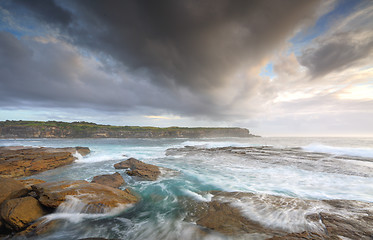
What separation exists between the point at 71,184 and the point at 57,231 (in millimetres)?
2176

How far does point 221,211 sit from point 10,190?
740 cm

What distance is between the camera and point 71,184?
6.10 metres

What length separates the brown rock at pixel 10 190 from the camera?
16.0 feet

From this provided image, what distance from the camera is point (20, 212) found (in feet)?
14.0

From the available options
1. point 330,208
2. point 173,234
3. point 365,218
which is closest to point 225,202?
point 173,234

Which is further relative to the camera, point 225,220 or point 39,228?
point 225,220

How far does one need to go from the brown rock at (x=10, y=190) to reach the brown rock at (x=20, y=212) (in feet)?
2.22

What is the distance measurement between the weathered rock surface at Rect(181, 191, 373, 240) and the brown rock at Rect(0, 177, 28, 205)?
236 inches

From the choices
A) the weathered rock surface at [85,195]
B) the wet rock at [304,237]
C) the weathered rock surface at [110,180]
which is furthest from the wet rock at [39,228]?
the wet rock at [304,237]

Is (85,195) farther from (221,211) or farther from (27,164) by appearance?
(27,164)

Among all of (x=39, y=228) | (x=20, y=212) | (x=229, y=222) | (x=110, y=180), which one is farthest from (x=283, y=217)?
(x=110, y=180)

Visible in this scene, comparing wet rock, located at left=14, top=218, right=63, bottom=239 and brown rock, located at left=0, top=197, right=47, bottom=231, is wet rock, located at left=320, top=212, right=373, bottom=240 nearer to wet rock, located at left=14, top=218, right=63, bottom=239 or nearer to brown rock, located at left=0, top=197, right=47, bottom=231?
wet rock, located at left=14, top=218, right=63, bottom=239

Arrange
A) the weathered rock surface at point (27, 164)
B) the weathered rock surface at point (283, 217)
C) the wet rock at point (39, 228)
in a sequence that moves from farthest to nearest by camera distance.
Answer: the weathered rock surface at point (27, 164)
the wet rock at point (39, 228)
the weathered rock surface at point (283, 217)

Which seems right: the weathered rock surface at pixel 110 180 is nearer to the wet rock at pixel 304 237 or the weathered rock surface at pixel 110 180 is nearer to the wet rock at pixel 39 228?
the wet rock at pixel 39 228
